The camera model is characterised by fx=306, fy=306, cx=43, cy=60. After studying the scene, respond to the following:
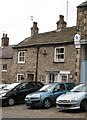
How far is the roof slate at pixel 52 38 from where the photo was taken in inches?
1197

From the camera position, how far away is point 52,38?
3269 centimetres

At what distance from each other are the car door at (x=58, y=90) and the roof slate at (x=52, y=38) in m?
8.97

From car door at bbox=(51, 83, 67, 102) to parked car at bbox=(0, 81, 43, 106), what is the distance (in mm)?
3147

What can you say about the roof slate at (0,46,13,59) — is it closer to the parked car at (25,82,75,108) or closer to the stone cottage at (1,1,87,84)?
the stone cottage at (1,1,87,84)

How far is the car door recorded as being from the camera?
19.5m

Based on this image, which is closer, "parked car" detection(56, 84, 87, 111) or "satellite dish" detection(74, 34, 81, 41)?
"parked car" detection(56, 84, 87, 111)

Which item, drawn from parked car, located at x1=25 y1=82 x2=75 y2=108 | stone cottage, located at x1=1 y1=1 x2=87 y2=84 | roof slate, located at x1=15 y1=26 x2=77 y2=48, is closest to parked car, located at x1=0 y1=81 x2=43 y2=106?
parked car, located at x1=25 y1=82 x2=75 y2=108

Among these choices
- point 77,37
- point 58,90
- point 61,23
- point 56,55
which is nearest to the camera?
point 58,90

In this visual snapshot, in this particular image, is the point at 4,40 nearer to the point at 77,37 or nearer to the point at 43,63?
the point at 43,63

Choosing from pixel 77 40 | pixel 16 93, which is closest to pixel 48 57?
pixel 77 40

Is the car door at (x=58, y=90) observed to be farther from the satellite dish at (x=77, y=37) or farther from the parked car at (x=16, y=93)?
the satellite dish at (x=77, y=37)

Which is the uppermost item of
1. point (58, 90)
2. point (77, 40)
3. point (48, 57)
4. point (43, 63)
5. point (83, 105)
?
point (77, 40)

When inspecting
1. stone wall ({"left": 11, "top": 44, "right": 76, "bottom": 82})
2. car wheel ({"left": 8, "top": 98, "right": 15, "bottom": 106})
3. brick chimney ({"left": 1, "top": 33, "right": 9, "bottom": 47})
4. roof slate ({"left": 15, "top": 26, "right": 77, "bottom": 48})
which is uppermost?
brick chimney ({"left": 1, "top": 33, "right": 9, "bottom": 47})

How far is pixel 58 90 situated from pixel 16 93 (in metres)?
3.42
